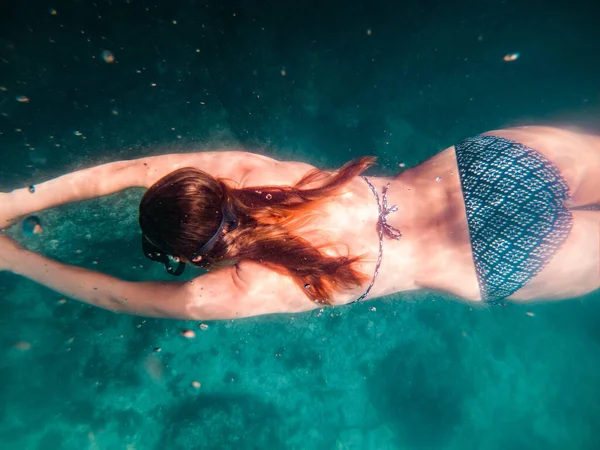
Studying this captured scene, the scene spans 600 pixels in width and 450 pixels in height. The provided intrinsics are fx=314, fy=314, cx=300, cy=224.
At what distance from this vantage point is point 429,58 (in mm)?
6371

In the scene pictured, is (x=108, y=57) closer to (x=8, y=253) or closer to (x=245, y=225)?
(x=8, y=253)

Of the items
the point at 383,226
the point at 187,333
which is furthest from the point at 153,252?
the point at 187,333

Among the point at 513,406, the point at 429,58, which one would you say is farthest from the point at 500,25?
the point at 513,406

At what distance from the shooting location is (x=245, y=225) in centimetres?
202

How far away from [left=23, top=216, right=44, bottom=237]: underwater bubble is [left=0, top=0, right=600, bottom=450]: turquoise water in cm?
14

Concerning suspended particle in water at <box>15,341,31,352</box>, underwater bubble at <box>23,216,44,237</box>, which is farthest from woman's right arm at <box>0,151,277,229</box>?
suspended particle in water at <box>15,341,31,352</box>

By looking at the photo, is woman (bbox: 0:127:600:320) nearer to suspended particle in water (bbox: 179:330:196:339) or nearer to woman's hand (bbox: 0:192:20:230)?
woman's hand (bbox: 0:192:20:230)

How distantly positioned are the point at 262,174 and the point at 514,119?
300 inches

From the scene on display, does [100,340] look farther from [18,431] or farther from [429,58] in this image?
[429,58]

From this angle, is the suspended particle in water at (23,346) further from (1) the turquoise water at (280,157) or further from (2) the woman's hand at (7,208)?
(2) the woman's hand at (7,208)

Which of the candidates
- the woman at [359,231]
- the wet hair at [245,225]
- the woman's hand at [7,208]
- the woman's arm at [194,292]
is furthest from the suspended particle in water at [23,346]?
the wet hair at [245,225]

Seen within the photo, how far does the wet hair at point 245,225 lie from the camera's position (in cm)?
176

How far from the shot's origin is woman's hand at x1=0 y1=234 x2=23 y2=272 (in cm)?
259

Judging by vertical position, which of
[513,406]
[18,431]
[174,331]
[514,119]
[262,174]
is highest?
[514,119]
